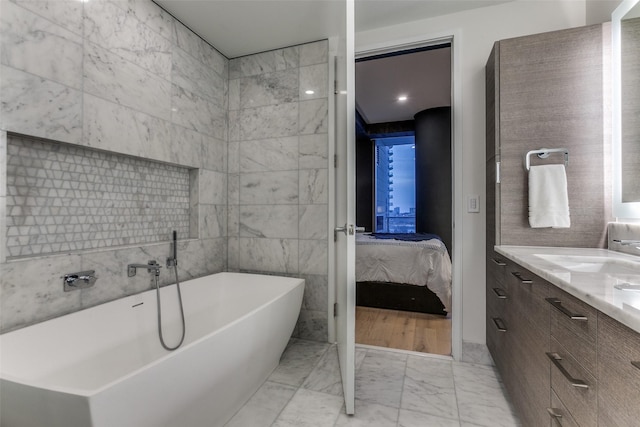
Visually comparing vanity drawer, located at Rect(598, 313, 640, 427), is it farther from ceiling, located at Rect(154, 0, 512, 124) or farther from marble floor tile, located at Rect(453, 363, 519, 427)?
ceiling, located at Rect(154, 0, 512, 124)

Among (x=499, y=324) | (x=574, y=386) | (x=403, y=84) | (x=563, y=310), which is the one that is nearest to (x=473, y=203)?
(x=499, y=324)

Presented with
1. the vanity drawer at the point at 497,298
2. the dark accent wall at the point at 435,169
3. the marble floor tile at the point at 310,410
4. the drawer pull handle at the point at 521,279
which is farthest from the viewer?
the dark accent wall at the point at 435,169

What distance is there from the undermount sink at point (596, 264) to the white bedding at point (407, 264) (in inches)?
63.7

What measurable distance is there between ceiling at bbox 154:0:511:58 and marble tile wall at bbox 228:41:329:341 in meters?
0.18

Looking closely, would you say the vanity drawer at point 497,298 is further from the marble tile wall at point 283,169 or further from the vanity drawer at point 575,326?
the marble tile wall at point 283,169

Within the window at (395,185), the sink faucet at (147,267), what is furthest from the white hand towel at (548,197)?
the window at (395,185)

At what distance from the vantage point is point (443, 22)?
6.93 ft

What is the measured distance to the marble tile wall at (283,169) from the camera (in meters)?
2.39

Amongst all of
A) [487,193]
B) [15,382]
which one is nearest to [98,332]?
[15,382]

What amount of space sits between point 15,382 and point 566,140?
255 cm

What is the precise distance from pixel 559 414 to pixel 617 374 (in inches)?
15.4

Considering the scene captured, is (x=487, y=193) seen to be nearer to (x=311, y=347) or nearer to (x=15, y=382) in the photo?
(x=311, y=347)

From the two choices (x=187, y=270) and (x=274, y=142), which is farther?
(x=274, y=142)

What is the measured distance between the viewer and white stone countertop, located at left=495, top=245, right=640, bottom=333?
613 mm
